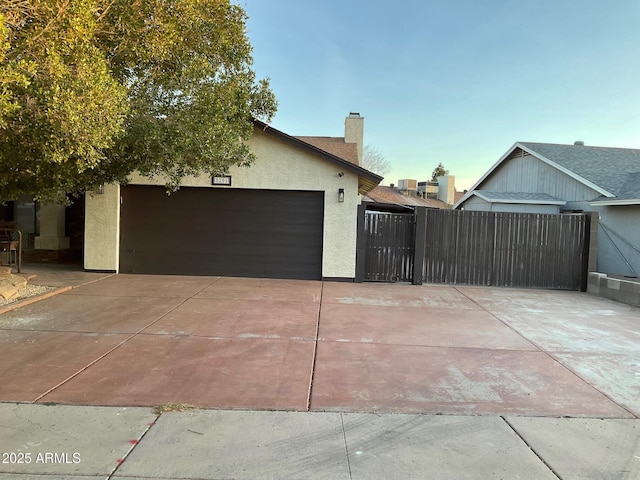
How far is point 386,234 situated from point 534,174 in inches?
422

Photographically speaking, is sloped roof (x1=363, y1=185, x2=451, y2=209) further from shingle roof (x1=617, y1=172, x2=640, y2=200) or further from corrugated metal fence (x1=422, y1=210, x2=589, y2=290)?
corrugated metal fence (x1=422, y1=210, x2=589, y2=290)

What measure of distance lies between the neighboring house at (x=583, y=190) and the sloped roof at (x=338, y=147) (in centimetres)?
615

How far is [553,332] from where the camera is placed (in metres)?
7.24

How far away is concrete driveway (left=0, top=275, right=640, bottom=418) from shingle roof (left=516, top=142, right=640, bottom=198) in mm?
7871

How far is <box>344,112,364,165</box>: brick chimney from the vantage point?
25.4 m

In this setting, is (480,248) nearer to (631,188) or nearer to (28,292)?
(631,188)

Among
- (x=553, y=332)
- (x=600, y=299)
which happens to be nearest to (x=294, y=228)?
(x=553, y=332)

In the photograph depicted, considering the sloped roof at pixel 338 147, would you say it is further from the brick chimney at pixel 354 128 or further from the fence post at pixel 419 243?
the fence post at pixel 419 243

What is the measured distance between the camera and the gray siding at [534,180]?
1653 centimetres

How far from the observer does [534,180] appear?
760 inches

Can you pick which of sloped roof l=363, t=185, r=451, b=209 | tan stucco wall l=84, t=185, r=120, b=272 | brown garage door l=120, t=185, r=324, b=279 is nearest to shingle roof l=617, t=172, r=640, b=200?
brown garage door l=120, t=185, r=324, b=279

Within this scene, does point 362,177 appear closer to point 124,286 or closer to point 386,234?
point 386,234

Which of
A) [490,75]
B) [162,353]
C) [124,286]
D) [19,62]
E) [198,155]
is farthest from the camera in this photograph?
[490,75]

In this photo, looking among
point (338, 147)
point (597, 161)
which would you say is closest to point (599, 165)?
point (597, 161)
